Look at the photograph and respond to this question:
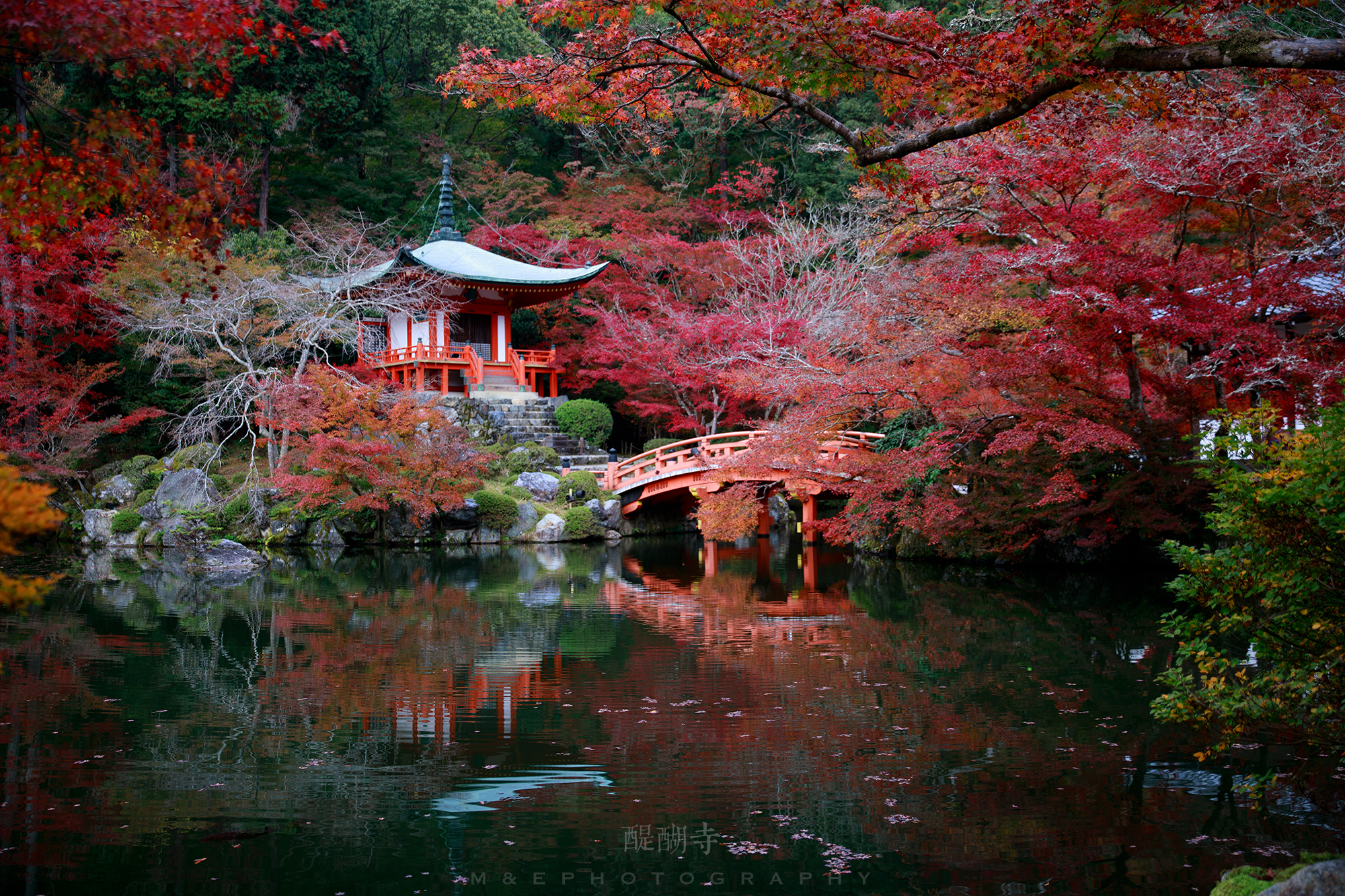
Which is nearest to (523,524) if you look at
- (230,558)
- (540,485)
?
(540,485)

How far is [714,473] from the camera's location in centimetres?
1577

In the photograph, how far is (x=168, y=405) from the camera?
1741 cm

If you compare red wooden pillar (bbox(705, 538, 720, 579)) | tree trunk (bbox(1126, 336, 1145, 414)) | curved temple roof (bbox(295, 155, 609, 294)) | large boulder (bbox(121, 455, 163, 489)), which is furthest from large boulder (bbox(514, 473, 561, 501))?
tree trunk (bbox(1126, 336, 1145, 414))

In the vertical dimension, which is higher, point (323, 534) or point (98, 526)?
point (98, 526)

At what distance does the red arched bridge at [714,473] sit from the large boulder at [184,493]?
22.0ft

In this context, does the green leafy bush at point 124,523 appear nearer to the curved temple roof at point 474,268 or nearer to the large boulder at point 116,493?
the large boulder at point 116,493

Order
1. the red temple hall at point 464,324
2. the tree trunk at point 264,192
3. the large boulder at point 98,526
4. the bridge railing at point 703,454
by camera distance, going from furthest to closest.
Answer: the tree trunk at point 264,192
the red temple hall at point 464,324
the large boulder at point 98,526
the bridge railing at point 703,454

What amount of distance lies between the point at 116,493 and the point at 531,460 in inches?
276

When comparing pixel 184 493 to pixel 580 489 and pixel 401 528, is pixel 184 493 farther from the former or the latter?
pixel 580 489

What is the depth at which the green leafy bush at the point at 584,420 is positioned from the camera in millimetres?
19078

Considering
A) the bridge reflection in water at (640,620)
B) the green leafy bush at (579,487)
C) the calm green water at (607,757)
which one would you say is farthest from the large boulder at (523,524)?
the calm green water at (607,757)

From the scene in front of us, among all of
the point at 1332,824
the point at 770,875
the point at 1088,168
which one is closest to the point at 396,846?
the point at 770,875

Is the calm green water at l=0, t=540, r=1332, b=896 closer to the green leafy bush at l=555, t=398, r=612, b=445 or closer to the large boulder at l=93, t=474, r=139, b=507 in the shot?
the large boulder at l=93, t=474, r=139, b=507

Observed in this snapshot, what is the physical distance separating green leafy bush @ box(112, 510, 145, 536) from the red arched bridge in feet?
25.6
